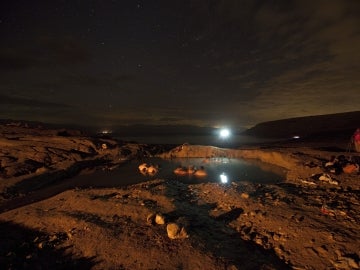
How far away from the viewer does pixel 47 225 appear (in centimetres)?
810

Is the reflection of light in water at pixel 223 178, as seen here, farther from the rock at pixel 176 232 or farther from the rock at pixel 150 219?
the rock at pixel 176 232

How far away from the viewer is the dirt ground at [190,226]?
6.02 meters

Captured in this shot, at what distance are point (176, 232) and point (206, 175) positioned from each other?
856cm

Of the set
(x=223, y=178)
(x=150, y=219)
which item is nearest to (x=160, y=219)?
(x=150, y=219)

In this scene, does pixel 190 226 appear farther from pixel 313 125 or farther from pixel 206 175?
pixel 313 125

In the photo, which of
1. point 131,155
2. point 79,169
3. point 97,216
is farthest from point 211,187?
point 131,155

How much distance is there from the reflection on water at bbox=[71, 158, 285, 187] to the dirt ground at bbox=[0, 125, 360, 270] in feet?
6.49

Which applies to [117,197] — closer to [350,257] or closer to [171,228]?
[171,228]

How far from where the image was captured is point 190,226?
7.50m

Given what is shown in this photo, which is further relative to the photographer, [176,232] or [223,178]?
[223,178]

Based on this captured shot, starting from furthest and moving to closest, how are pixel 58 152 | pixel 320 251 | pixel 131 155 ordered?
pixel 131 155 < pixel 58 152 < pixel 320 251

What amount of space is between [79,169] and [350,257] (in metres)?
16.0

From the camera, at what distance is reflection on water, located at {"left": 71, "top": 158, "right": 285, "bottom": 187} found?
46.1 ft

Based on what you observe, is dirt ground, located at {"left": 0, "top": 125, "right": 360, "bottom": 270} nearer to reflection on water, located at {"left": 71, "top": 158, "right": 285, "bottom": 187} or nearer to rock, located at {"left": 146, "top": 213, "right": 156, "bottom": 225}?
rock, located at {"left": 146, "top": 213, "right": 156, "bottom": 225}
